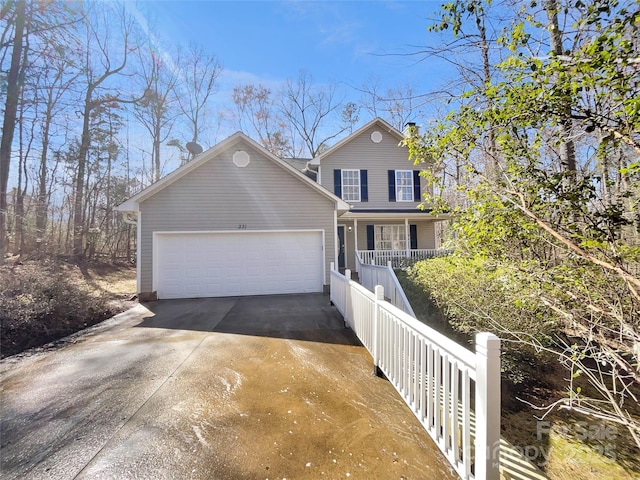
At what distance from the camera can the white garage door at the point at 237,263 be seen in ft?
27.3

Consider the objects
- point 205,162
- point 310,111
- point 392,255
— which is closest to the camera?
point 205,162

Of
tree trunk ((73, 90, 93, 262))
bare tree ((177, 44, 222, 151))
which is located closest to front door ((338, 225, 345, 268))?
bare tree ((177, 44, 222, 151))

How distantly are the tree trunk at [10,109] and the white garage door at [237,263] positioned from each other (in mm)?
7288

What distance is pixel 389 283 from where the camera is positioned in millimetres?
6688

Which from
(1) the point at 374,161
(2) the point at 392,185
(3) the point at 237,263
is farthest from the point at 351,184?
(3) the point at 237,263

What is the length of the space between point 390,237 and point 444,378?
11482mm

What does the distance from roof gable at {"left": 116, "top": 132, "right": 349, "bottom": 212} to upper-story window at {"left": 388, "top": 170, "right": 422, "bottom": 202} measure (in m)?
4.73

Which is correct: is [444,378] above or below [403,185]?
below

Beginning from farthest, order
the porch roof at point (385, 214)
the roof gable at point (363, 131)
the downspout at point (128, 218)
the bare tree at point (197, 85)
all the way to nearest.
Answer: the bare tree at point (197, 85), the roof gable at point (363, 131), the porch roof at point (385, 214), the downspout at point (128, 218)

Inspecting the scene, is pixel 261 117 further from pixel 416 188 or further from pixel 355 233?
pixel 355 233

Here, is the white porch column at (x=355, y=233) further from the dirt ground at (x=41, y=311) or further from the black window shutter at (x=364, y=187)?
the dirt ground at (x=41, y=311)

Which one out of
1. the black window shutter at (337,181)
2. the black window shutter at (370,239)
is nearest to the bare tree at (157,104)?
the black window shutter at (337,181)

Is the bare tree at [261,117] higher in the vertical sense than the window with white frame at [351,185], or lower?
higher

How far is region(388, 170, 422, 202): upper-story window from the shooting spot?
13.0 metres
